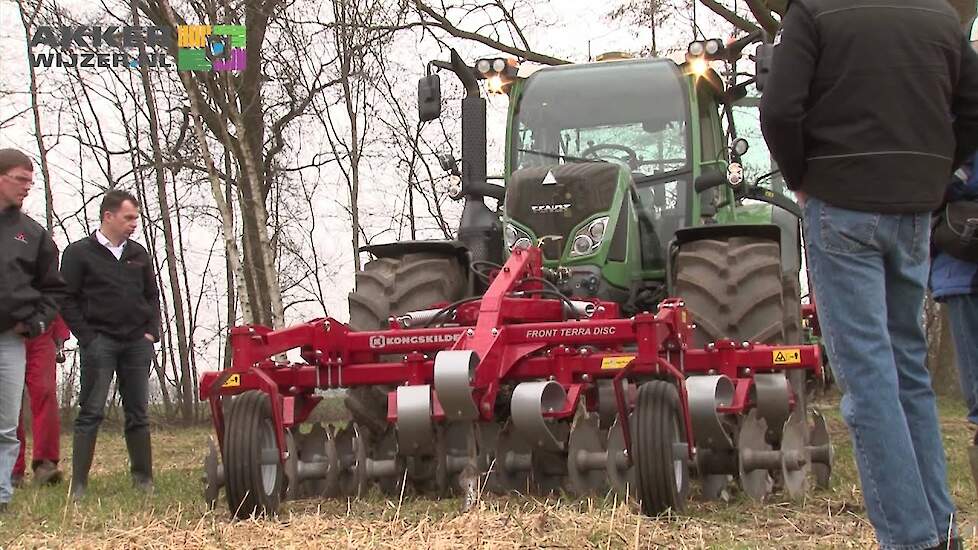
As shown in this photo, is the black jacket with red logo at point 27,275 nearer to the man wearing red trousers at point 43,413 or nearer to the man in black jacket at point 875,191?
the man wearing red trousers at point 43,413

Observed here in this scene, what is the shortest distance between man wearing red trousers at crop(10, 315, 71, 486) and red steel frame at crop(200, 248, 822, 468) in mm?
2400

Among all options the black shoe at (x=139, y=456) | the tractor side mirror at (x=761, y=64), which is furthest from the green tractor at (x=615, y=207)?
the black shoe at (x=139, y=456)

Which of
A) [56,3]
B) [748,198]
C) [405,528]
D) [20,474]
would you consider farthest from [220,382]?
[56,3]

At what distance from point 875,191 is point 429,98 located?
4.13 metres

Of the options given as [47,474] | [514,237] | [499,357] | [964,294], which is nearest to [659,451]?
[499,357]

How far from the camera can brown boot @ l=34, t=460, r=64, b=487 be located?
742 centimetres

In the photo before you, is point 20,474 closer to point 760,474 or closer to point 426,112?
point 426,112

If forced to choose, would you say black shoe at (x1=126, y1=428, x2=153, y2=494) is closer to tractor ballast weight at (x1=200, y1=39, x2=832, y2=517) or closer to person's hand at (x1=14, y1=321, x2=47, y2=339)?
person's hand at (x1=14, y1=321, x2=47, y2=339)

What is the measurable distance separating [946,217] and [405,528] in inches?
85.4

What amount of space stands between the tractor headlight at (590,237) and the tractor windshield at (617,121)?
2.54ft

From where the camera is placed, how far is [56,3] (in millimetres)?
15992

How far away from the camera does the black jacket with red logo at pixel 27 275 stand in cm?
600

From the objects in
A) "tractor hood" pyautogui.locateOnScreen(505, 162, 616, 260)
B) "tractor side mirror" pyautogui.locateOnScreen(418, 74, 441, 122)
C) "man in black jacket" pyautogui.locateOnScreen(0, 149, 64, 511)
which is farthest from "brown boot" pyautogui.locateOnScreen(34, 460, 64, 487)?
"tractor hood" pyautogui.locateOnScreen(505, 162, 616, 260)

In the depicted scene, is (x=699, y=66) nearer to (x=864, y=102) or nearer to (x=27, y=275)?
(x=27, y=275)
